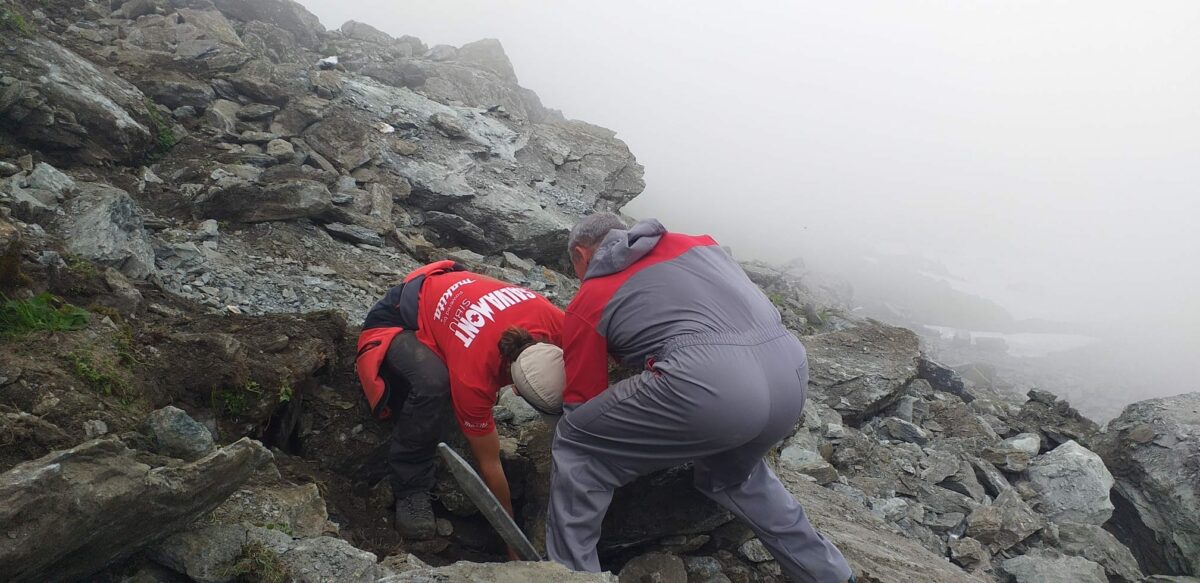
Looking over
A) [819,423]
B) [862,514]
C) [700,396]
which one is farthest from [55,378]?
[819,423]

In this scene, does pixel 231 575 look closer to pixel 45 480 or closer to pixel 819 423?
pixel 45 480

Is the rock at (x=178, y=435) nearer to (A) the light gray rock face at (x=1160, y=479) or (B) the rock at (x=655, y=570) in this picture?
(B) the rock at (x=655, y=570)

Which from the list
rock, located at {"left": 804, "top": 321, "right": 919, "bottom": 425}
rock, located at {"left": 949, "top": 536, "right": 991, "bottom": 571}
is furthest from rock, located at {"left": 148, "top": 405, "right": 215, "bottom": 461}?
rock, located at {"left": 804, "top": 321, "right": 919, "bottom": 425}

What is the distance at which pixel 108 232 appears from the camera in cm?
530

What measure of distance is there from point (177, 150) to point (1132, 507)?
12.3m

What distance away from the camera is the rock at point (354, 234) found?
7.64 metres

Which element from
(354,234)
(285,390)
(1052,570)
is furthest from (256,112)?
(1052,570)

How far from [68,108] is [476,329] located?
235 inches

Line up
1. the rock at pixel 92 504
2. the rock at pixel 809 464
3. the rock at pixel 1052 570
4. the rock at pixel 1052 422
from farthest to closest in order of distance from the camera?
the rock at pixel 1052 422
the rock at pixel 809 464
the rock at pixel 1052 570
the rock at pixel 92 504

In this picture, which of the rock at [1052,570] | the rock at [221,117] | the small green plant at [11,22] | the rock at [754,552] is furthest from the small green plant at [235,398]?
the rock at [1052,570]

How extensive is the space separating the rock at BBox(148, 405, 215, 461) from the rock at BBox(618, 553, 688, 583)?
2.34 m

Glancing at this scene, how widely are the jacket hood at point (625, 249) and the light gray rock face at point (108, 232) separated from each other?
4.15 metres

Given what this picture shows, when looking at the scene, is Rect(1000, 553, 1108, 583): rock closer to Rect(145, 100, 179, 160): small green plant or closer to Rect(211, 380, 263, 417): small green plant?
Rect(211, 380, 263, 417): small green plant

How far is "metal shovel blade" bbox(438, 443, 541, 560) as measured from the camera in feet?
11.1
